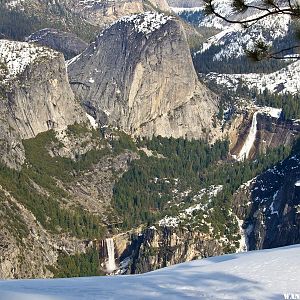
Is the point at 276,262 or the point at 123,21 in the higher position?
the point at 123,21

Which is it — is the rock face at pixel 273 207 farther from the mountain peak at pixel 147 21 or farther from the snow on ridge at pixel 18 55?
the mountain peak at pixel 147 21

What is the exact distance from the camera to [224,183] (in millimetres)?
100188

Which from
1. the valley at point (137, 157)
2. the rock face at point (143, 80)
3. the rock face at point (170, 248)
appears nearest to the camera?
the rock face at point (170, 248)

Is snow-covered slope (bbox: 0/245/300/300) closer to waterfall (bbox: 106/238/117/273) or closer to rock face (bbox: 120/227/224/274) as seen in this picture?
rock face (bbox: 120/227/224/274)

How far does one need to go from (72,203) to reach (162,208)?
13301 mm

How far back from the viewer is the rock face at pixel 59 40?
184750 mm

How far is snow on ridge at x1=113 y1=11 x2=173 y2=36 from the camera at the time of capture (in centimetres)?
12506

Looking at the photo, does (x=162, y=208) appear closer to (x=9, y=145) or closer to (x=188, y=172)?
(x=188, y=172)

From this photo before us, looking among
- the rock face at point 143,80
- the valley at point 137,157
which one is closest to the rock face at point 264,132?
the valley at point 137,157

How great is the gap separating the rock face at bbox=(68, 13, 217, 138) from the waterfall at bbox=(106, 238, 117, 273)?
39488mm

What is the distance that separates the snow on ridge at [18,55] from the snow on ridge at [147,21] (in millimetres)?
20878

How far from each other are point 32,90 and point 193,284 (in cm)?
9764

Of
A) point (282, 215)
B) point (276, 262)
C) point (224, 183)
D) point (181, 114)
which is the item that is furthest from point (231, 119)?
point (276, 262)

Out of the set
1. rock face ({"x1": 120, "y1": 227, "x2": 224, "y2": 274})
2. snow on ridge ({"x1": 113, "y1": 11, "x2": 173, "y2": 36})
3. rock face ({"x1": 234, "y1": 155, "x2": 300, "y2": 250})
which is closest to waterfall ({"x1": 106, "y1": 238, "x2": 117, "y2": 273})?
rock face ({"x1": 120, "y1": 227, "x2": 224, "y2": 274})
